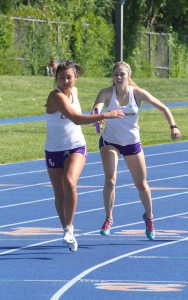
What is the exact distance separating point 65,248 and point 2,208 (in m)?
3.44

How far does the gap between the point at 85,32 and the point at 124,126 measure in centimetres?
4078

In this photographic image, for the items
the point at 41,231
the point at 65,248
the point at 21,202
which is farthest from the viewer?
the point at 21,202

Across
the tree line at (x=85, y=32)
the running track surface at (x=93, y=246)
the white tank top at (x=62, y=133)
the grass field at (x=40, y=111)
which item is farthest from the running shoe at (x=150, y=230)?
the tree line at (x=85, y=32)

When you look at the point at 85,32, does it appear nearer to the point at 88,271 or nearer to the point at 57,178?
the point at 57,178

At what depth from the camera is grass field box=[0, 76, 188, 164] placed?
26112mm

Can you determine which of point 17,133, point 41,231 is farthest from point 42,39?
point 41,231

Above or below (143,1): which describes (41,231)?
above

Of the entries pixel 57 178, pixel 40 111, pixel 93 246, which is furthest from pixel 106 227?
pixel 40 111

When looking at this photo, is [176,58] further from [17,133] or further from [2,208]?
[2,208]

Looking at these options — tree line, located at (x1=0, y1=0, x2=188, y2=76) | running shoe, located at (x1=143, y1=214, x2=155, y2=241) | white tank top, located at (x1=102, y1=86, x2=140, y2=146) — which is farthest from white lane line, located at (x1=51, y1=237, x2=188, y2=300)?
tree line, located at (x1=0, y1=0, x2=188, y2=76)

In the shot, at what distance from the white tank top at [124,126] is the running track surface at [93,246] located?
3.73 feet

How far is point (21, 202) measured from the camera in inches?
626

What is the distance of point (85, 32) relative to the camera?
5262 cm

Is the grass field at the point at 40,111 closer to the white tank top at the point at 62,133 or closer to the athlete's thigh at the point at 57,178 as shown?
the athlete's thigh at the point at 57,178
